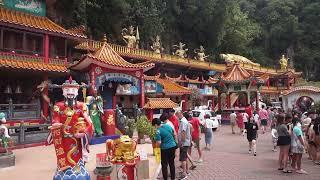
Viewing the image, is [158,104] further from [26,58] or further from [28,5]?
[28,5]

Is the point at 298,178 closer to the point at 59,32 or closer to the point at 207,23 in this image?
the point at 59,32

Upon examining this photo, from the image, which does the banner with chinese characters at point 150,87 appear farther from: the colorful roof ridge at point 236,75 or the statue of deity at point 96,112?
the statue of deity at point 96,112

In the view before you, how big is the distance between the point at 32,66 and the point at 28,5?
4.40 m

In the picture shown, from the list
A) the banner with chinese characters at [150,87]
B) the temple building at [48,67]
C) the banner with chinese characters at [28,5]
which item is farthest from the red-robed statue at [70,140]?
the banner with chinese characters at [150,87]

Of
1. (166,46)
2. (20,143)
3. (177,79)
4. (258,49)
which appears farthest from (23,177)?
(258,49)

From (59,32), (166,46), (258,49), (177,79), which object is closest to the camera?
(59,32)

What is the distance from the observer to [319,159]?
38.0 feet

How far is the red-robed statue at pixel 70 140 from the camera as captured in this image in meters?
6.16

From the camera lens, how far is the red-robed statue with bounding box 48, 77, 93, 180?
616 cm

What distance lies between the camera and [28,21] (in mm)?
18484

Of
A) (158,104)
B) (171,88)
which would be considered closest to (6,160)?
(158,104)

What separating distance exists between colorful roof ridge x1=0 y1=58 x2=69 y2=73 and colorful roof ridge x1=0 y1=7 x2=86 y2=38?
1.84 meters

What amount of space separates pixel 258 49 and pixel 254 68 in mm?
18119

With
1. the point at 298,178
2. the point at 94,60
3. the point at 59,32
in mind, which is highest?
the point at 59,32
